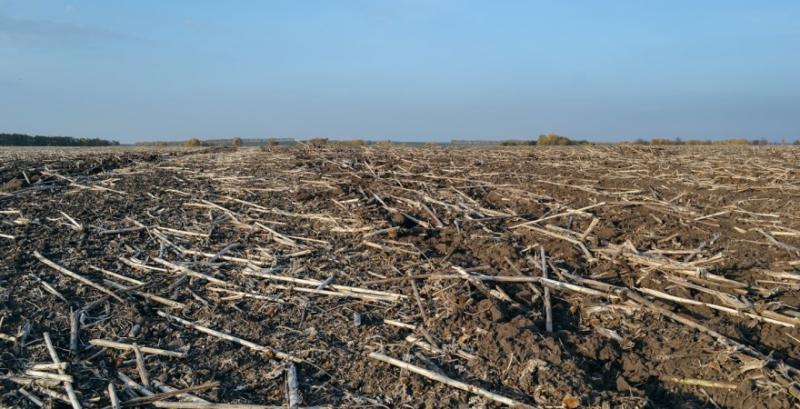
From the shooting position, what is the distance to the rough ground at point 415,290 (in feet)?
13.8

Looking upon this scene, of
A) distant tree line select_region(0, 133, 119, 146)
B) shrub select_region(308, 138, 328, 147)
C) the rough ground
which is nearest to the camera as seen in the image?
the rough ground

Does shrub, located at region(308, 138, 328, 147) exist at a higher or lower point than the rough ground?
higher

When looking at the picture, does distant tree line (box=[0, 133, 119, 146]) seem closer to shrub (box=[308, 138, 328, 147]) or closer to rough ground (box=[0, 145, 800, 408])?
shrub (box=[308, 138, 328, 147])

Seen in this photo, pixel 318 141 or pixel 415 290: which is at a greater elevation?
pixel 318 141

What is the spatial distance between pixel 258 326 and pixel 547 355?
2222mm

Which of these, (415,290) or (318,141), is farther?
(318,141)

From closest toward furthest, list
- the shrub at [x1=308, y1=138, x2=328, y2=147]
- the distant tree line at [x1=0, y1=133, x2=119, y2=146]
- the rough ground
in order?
the rough ground < the shrub at [x1=308, y1=138, x2=328, y2=147] < the distant tree line at [x1=0, y1=133, x2=119, y2=146]

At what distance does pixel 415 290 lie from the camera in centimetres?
538

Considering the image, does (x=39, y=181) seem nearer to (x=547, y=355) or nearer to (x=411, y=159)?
(x=411, y=159)

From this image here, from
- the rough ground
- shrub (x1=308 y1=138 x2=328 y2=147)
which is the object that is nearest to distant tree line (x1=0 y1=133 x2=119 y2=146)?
shrub (x1=308 y1=138 x2=328 y2=147)

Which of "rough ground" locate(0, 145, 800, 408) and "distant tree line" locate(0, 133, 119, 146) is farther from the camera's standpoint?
"distant tree line" locate(0, 133, 119, 146)

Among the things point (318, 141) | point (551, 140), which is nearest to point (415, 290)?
point (318, 141)

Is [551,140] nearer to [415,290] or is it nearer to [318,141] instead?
[318,141]

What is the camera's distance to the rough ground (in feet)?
13.8
